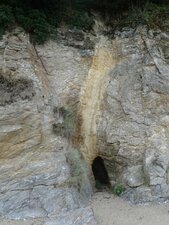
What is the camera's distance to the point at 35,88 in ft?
27.6

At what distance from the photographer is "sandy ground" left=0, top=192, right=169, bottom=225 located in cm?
773

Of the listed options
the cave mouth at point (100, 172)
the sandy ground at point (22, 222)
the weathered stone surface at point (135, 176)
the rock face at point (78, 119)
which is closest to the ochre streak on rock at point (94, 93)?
the rock face at point (78, 119)

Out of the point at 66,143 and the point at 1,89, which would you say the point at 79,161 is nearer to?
the point at 66,143

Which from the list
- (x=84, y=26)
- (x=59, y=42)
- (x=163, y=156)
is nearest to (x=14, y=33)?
(x=59, y=42)

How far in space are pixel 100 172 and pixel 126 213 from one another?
206 cm

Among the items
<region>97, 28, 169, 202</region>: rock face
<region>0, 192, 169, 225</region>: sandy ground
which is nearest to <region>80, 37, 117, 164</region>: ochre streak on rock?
<region>97, 28, 169, 202</region>: rock face

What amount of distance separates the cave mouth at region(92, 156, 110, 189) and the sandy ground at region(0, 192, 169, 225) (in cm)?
94

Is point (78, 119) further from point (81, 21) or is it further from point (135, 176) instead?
point (81, 21)

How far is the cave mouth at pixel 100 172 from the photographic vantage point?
984 cm

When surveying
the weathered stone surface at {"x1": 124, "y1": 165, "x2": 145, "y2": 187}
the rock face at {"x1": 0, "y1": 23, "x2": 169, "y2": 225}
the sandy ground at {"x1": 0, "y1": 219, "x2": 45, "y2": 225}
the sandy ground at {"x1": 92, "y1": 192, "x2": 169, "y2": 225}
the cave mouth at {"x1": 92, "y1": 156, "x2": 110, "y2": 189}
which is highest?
the rock face at {"x1": 0, "y1": 23, "x2": 169, "y2": 225}

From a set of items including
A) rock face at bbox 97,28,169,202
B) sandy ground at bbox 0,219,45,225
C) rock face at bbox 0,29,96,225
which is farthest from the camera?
rock face at bbox 97,28,169,202

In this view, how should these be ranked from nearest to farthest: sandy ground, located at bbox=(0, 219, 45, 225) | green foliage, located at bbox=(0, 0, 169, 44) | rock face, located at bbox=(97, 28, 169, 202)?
sandy ground, located at bbox=(0, 219, 45, 225), green foliage, located at bbox=(0, 0, 169, 44), rock face, located at bbox=(97, 28, 169, 202)

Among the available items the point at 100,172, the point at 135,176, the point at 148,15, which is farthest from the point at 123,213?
the point at 148,15

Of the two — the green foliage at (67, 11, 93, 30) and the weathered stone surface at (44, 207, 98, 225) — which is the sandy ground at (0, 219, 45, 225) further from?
the green foliage at (67, 11, 93, 30)
